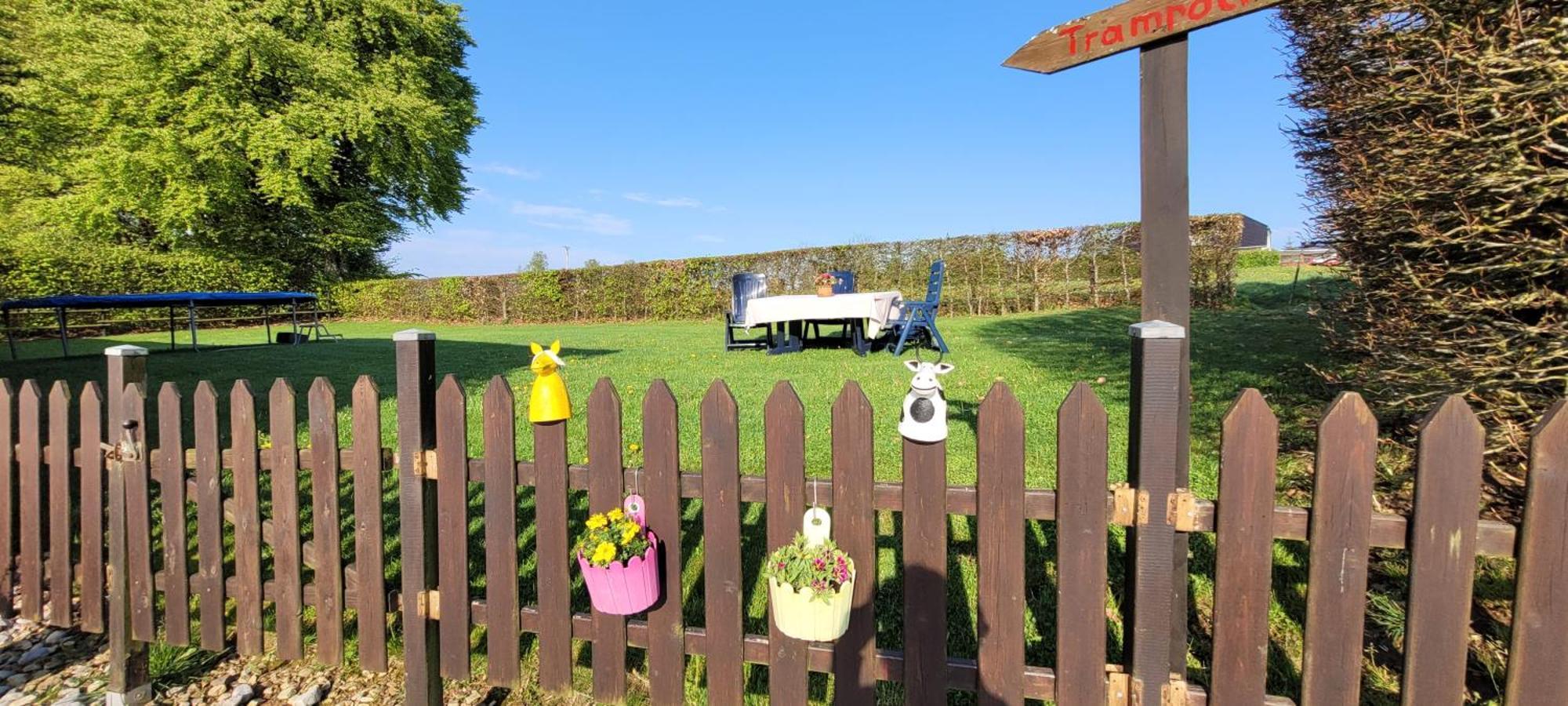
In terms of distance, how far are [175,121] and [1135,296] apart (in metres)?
26.4

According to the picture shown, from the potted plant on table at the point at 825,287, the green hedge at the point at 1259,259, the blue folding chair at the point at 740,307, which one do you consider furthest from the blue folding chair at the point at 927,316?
the green hedge at the point at 1259,259

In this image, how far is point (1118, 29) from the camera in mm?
1729

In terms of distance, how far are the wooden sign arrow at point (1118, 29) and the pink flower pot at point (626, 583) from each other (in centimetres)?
171

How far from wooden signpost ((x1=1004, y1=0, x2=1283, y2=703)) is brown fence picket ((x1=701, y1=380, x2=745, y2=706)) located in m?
0.94

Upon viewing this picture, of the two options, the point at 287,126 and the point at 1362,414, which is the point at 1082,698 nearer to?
the point at 1362,414

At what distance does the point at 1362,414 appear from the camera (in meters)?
1.35

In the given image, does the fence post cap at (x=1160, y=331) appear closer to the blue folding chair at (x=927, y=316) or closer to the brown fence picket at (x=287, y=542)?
the brown fence picket at (x=287, y=542)

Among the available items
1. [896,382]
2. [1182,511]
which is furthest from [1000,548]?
[896,382]

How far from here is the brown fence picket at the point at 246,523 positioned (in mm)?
2105

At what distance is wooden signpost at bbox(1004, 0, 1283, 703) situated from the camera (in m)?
1.51

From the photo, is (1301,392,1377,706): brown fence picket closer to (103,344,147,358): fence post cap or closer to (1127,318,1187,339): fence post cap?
(1127,318,1187,339): fence post cap

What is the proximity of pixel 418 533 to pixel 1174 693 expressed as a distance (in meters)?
2.01

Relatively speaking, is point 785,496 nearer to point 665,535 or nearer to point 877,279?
point 665,535

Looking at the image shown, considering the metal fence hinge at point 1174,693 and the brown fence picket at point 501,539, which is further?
the brown fence picket at point 501,539
